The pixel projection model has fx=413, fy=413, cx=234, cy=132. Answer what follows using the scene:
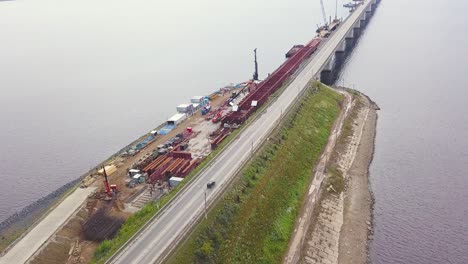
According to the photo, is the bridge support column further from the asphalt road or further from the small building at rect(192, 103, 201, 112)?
the small building at rect(192, 103, 201, 112)

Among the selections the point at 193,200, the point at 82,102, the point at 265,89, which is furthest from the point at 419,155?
the point at 82,102

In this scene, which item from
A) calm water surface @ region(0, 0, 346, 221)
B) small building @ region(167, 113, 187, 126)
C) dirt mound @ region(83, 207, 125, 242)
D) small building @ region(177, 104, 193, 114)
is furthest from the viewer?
small building @ region(177, 104, 193, 114)

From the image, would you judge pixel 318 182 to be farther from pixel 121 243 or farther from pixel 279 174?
pixel 121 243

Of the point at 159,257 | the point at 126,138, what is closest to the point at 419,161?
the point at 159,257

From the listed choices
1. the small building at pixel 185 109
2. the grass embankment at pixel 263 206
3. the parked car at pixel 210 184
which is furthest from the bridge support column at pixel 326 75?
the parked car at pixel 210 184

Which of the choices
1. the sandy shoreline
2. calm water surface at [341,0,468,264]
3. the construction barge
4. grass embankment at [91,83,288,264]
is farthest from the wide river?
grass embankment at [91,83,288,264]
